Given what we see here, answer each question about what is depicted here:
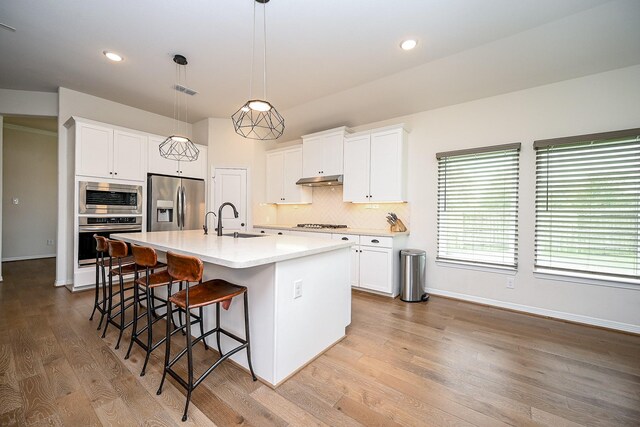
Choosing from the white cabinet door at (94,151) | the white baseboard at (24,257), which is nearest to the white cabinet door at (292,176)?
the white cabinet door at (94,151)

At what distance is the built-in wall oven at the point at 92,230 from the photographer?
12.0 feet

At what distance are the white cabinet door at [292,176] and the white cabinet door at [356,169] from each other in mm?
1005

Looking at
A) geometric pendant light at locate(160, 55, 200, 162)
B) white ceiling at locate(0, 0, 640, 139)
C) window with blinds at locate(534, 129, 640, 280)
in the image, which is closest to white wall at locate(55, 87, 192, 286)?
white ceiling at locate(0, 0, 640, 139)

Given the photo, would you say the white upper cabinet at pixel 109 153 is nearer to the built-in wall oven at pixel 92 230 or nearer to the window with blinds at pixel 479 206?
the built-in wall oven at pixel 92 230

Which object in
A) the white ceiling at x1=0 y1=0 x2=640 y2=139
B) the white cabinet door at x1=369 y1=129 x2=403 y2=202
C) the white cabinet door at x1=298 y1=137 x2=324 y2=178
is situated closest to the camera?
the white ceiling at x1=0 y1=0 x2=640 y2=139

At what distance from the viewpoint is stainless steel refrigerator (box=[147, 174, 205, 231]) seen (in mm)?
4270

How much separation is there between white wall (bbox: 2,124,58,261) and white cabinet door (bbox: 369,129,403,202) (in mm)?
6559

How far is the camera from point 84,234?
12.1 ft

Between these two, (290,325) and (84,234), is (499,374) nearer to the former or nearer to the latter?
(290,325)

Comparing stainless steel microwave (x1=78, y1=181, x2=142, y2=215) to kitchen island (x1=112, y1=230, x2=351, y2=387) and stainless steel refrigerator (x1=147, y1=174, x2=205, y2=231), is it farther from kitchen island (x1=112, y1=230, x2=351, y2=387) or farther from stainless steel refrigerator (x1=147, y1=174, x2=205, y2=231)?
kitchen island (x1=112, y1=230, x2=351, y2=387)


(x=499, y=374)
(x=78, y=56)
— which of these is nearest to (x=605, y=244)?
(x=499, y=374)

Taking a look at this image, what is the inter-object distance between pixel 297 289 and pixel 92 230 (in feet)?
11.5

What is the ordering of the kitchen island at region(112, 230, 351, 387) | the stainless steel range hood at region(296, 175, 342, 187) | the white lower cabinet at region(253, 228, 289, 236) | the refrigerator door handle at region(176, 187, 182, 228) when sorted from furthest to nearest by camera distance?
the white lower cabinet at region(253, 228, 289, 236)
the refrigerator door handle at region(176, 187, 182, 228)
the stainless steel range hood at region(296, 175, 342, 187)
the kitchen island at region(112, 230, 351, 387)

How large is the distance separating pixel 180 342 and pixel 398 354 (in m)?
1.90
